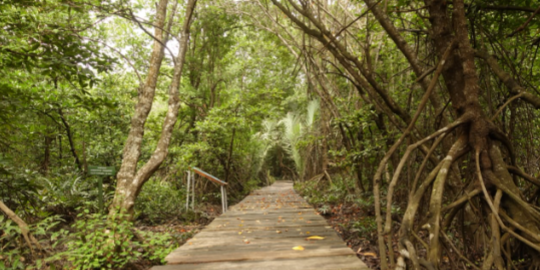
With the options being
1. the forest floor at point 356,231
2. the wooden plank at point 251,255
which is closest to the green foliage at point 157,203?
the forest floor at point 356,231

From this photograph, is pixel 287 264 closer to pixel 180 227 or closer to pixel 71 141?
pixel 180 227

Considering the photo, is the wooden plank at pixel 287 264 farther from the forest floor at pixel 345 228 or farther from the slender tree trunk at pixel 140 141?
the slender tree trunk at pixel 140 141

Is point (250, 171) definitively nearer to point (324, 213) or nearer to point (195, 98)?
point (195, 98)

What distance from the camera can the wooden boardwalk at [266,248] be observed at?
268 cm

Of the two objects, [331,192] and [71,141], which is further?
[331,192]

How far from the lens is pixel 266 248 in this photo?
324 centimetres

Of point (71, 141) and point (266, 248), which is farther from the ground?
point (71, 141)

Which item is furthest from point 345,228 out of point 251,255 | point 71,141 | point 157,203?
point 71,141

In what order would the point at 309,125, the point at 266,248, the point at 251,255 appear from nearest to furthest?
the point at 251,255 → the point at 266,248 → the point at 309,125

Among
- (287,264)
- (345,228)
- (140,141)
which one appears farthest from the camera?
(345,228)

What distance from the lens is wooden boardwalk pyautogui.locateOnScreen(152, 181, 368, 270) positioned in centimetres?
268

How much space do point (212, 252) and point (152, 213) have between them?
379 centimetres

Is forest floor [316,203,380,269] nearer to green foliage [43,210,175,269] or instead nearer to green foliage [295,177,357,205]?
green foliage [295,177,357,205]

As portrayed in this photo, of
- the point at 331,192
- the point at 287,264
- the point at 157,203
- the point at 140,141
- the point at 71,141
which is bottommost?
the point at 287,264
